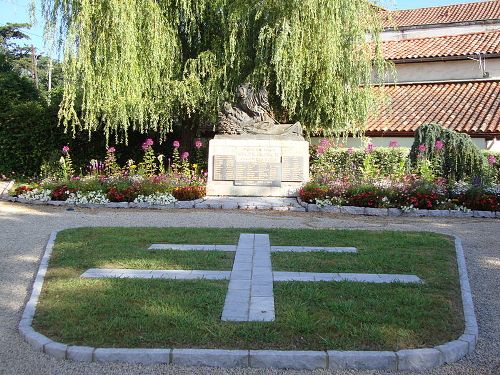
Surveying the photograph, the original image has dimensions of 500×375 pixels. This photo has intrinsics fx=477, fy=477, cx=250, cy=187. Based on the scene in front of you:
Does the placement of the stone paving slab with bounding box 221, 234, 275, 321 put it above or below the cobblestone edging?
above

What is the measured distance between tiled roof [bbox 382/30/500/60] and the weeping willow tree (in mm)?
8791

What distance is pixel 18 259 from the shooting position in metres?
6.53

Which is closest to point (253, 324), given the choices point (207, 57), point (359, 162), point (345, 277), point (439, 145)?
point (345, 277)

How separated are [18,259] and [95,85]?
295 inches

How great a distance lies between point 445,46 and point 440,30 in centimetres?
600

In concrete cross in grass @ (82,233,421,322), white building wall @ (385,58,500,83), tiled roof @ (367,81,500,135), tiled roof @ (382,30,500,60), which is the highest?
tiled roof @ (382,30,500,60)

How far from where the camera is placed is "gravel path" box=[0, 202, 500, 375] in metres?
3.43

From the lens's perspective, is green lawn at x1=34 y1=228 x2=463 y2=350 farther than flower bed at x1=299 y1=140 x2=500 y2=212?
No

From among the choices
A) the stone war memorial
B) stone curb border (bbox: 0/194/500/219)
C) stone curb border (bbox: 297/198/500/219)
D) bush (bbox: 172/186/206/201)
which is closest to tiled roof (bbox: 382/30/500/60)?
the stone war memorial

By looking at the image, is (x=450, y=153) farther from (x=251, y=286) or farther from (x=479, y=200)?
(x=251, y=286)

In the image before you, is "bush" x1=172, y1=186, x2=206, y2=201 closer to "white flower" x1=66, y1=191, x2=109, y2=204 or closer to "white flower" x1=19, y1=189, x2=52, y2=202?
"white flower" x1=66, y1=191, x2=109, y2=204

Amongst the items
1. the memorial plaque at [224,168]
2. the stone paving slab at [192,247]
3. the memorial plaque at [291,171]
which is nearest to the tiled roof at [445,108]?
the memorial plaque at [291,171]

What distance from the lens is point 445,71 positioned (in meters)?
23.2

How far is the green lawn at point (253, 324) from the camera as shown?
12.1 ft
